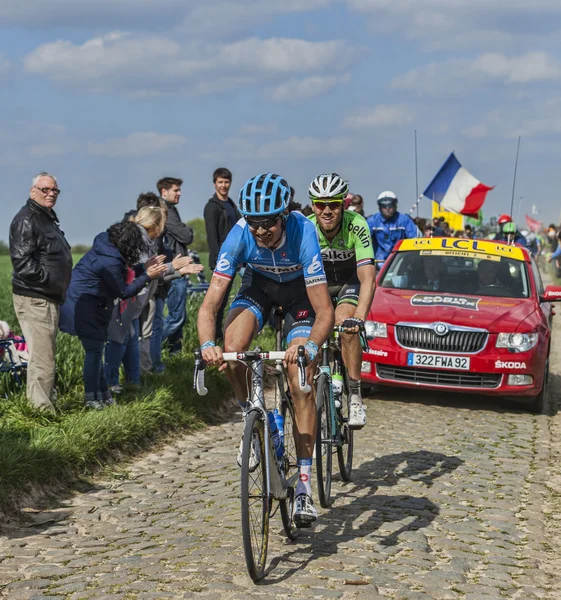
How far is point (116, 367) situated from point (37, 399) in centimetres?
134

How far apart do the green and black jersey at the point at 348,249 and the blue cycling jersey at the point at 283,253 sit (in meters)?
1.68

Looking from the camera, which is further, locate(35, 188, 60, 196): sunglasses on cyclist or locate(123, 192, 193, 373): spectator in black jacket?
locate(123, 192, 193, 373): spectator in black jacket

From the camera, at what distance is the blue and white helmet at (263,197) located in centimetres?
559

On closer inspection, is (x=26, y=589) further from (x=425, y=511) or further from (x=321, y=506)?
(x=425, y=511)

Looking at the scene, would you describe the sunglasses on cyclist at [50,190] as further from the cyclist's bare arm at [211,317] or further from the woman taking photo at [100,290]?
the cyclist's bare arm at [211,317]

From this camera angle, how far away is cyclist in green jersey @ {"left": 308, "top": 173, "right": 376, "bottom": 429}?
757 centimetres

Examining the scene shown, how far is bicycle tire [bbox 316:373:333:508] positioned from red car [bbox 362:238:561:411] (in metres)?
4.31

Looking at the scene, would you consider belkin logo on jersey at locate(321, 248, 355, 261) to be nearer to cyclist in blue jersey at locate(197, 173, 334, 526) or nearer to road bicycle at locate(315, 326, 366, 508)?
road bicycle at locate(315, 326, 366, 508)

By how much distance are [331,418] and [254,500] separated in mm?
1827

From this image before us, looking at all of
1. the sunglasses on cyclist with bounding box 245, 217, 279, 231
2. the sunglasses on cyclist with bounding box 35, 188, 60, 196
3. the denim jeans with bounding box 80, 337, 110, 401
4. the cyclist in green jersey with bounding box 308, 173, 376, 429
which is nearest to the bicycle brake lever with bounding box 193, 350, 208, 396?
the sunglasses on cyclist with bounding box 245, 217, 279, 231

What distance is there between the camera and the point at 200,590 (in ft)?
16.6

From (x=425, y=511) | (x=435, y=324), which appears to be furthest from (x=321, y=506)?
(x=435, y=324)

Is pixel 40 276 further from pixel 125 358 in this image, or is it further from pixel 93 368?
pixel 125 358

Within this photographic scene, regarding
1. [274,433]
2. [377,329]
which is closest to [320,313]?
[274,433]
